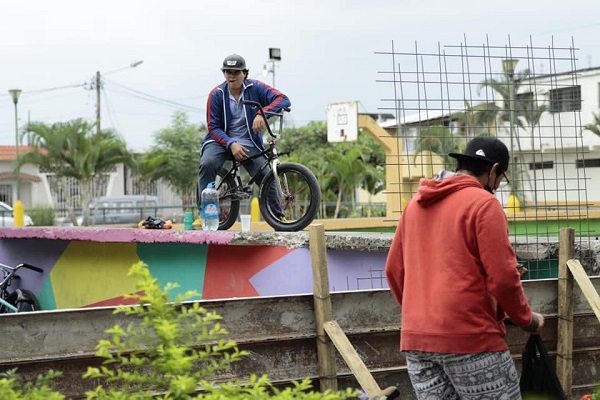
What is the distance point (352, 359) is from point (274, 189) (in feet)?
12.2

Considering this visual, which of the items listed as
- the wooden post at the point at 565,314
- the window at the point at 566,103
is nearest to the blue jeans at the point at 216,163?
the window at the point at 566,103

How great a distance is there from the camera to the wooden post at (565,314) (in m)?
5.67

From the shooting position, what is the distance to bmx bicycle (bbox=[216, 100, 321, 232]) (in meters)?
8.16

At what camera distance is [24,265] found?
10.2m

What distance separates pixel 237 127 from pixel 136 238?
1.24 metres

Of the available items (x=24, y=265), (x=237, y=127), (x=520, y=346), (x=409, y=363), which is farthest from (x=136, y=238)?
(x=409, y=363)

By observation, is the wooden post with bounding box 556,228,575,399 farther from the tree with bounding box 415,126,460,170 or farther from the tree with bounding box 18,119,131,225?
the tree with bounding box 18,119,131,225

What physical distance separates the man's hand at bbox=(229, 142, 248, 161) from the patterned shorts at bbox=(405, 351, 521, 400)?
4.37 metres

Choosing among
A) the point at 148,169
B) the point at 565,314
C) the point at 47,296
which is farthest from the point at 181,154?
the point at 565,314

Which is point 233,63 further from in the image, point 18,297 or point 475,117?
point 18,297

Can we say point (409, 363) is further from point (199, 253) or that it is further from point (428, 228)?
point (199, 253)

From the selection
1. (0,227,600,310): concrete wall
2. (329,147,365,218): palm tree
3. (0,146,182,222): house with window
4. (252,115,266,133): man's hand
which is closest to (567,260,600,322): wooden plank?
(0,227,600,310): concrete wall

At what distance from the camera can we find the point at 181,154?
50750 millimetres

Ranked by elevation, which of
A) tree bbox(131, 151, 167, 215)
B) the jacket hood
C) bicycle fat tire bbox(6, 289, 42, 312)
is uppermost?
tree bbox(131, 151, 167, 215)
